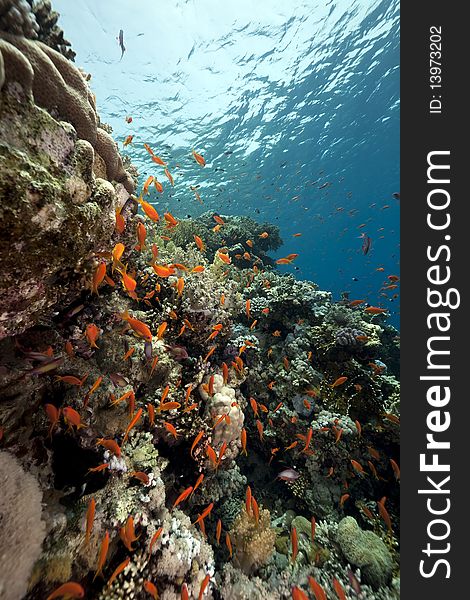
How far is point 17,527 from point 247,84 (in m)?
26.3

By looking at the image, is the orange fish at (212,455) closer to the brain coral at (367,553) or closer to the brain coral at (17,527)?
the brain coral at (17,527)

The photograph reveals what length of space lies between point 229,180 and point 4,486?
111ft

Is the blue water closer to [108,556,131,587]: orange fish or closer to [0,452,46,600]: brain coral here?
[0,452,46,600]: brain coral

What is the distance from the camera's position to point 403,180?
3.43m

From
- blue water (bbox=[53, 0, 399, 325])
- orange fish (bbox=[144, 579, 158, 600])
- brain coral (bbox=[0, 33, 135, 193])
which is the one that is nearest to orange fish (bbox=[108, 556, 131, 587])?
orange fish (bbox=[144, 579, 158, 600])

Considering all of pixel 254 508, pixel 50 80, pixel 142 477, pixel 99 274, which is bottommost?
pixel 142 477

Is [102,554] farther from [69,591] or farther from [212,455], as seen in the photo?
[212,455]

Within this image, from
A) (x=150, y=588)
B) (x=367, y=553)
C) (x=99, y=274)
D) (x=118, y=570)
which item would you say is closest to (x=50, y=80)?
(x=99, y=274)

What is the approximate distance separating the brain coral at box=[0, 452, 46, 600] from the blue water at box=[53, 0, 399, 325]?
38.8 ft

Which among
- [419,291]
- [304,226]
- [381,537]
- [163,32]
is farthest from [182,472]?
[304,226]

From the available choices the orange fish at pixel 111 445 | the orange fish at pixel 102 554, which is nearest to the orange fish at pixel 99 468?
the orange fish at pixel 111 445

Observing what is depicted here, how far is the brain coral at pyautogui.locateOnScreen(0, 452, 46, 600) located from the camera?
94.2 inches

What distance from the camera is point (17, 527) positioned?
2.61 m

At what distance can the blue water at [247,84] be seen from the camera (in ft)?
53.6
